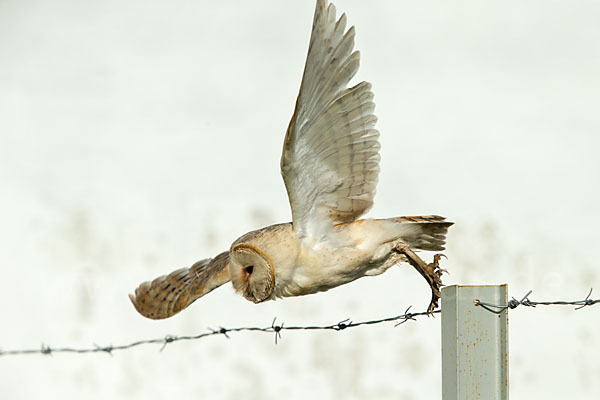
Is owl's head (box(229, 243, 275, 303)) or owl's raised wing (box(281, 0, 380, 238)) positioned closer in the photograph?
owl's raised wing (box(281, 0, 380, 238))

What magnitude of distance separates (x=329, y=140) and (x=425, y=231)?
2.33ft

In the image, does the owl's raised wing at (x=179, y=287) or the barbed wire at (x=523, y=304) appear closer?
the barbed wire at (x=523, y=304)

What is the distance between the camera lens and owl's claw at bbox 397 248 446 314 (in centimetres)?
391

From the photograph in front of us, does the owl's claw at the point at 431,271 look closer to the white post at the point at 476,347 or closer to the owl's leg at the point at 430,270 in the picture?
the owl's leg at the point at 430,270

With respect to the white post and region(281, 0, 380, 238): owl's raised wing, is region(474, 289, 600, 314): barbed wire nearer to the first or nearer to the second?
the white post

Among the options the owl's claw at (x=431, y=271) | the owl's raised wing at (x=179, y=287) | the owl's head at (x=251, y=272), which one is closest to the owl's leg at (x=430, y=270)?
the owl's claw at (x=431, y=271)

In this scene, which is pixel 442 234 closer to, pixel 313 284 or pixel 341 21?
pixel 313 284

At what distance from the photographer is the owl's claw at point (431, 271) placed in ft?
12.8

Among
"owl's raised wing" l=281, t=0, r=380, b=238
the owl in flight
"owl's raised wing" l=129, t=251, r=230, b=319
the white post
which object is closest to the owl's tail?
the owl in flight

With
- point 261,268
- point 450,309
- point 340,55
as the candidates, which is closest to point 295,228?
point 261,268

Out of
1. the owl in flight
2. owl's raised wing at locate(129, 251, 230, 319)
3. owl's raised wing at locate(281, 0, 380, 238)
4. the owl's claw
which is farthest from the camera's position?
owl's raised wing at locate(129, 251, 230, 319)

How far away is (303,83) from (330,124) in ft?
0.99

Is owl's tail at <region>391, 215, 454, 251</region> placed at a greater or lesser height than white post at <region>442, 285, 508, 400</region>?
greater

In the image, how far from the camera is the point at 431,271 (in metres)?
3.97
